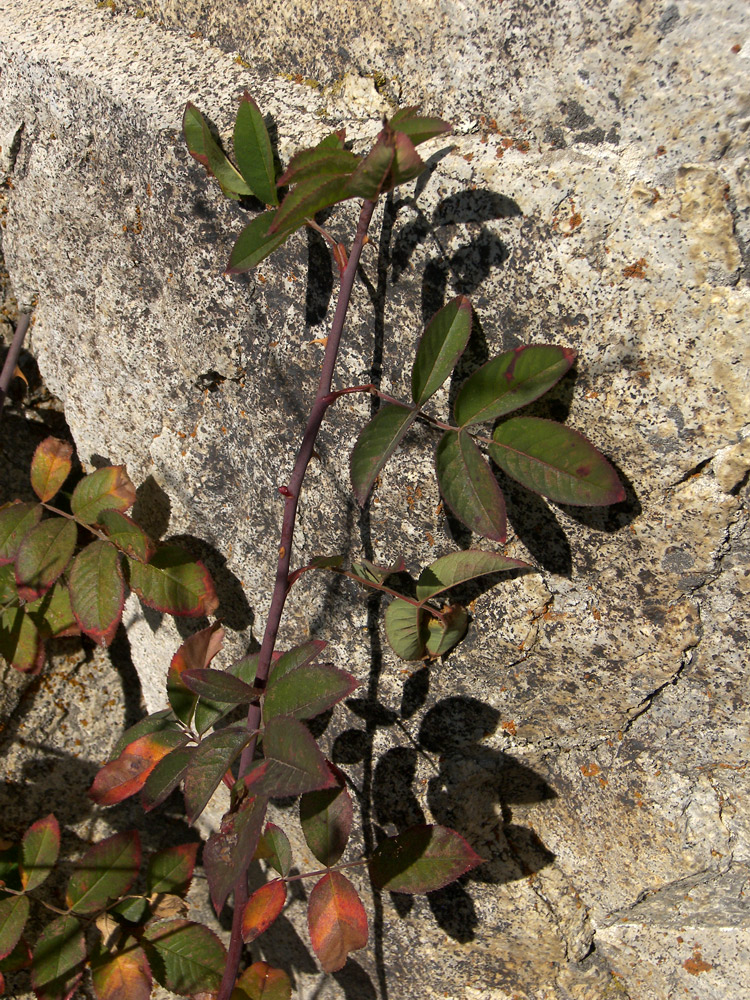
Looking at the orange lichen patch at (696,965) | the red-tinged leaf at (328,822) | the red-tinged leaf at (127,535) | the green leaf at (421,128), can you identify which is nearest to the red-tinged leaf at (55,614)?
the red-tinged leaf at (127,535)

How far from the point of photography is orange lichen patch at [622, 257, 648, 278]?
2.67 feet

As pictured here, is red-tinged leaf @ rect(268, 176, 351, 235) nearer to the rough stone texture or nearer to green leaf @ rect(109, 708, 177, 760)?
the rough stone texture

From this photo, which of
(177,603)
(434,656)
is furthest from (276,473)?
(434,656)

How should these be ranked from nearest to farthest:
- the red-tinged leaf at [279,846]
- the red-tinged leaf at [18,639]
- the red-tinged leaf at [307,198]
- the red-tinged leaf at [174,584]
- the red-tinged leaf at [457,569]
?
the red-tinged leaf at [307,198] < the red-tinged leaf at [457,569] < the red-tinged leaf at [279,846] < the red-tinged leaf at [174,584] < the red-tinged leaf at [18,639]

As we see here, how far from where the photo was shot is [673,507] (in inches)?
35.5

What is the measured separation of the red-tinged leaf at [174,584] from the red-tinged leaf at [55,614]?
0.77 ft

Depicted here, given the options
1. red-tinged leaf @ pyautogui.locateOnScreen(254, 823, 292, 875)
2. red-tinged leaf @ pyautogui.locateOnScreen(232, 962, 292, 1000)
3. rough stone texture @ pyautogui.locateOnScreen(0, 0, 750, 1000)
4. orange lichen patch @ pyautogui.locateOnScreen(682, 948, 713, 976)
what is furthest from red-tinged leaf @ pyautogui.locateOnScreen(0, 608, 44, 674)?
orange lichen patch @ pyautogui.locateOnScreen(682, 948, 713, 976)

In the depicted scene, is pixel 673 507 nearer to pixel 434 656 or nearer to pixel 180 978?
→ pixel 434 656

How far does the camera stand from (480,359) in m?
0.94

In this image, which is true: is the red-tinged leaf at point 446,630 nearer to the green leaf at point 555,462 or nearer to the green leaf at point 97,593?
the green leaf at point 555,462

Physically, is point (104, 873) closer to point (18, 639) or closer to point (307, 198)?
point (18, 639)

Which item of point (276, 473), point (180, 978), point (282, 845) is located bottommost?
point (180, 978)

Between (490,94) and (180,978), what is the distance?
149 centimetres

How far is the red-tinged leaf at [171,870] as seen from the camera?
1.34 meters
